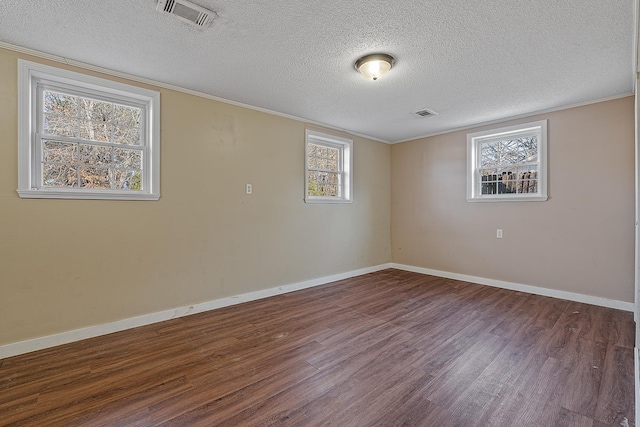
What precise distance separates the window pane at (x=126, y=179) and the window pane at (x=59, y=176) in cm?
28

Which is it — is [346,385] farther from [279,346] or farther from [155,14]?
[155,14]

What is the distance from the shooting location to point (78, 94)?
2.66m

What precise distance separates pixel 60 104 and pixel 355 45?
267 centimetres

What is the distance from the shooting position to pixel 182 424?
156 centimetres

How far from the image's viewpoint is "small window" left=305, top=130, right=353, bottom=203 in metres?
4.40

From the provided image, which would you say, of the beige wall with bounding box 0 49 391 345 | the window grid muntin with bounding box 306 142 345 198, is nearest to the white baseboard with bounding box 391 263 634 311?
the beige wall with bounding box 0 49 391 345

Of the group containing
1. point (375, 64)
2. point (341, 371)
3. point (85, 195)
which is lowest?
point (341, 371)

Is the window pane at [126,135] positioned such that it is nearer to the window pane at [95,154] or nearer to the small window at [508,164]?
the window pane at [95,154]

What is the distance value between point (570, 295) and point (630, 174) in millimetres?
1557

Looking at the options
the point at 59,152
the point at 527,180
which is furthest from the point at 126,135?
the point at 527,180

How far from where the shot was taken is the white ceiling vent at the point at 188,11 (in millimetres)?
1846

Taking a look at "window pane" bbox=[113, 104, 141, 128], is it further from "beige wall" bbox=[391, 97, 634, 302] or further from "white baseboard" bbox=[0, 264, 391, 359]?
"beige wall" bbox=[391, 97, 634, 302]

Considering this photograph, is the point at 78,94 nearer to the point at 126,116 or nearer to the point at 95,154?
the point at 126,116

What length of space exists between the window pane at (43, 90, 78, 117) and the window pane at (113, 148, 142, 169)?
1.48ft
